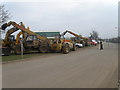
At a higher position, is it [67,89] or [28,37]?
[28,37]

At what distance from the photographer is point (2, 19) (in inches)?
999

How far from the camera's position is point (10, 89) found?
5648 mm

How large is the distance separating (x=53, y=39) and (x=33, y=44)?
2.83 metres

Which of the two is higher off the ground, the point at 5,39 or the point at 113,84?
the point at 5,39

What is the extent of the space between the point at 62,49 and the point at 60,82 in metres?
15.3

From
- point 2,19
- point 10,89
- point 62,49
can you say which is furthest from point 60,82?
point 2,19

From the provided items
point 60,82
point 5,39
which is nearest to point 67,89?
point 60,82

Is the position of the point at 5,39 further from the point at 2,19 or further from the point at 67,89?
the point at 67,89

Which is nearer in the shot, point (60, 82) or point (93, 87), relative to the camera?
point (93, 87)

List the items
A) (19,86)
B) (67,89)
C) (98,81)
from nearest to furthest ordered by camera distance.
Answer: (67,89) < (19,86) < (98,81)

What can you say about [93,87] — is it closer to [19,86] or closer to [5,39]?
[19,86]

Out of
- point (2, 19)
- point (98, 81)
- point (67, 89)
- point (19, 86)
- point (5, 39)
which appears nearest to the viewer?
point (67, 89)

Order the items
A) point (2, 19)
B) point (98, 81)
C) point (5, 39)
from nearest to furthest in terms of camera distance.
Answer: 1. point (98, 81)
2. point (5, 39)
3. point (2, 19)

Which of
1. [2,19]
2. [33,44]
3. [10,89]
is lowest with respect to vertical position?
[10,89]
